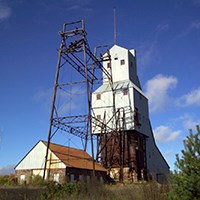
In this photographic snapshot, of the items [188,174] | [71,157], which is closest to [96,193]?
[188,174]

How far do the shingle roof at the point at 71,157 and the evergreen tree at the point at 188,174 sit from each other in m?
20.7

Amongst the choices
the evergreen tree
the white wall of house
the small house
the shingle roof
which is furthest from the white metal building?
the evergreen tree

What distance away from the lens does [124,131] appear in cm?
3731

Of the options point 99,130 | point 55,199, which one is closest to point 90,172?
point 99,130

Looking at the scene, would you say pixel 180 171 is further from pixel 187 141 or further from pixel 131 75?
pixel 131 75

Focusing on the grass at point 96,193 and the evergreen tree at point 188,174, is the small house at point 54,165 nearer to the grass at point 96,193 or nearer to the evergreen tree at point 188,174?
the grass at point 96,193

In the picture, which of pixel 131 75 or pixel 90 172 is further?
pixel 131 75

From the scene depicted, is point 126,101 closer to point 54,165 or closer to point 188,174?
point 54,165

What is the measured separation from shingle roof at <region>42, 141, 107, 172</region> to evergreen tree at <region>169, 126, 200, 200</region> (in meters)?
20.7

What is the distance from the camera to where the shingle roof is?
97.7ft

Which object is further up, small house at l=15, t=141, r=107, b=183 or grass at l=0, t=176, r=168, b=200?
small house at l=15, t=141, r=107, b=183

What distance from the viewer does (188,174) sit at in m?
9.02

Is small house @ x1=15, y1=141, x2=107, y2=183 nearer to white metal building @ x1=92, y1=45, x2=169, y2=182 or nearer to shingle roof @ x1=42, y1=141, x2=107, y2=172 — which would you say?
shingle roof @ x1=42, y1=141, x2=107, y2=172

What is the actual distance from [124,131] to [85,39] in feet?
42.8
